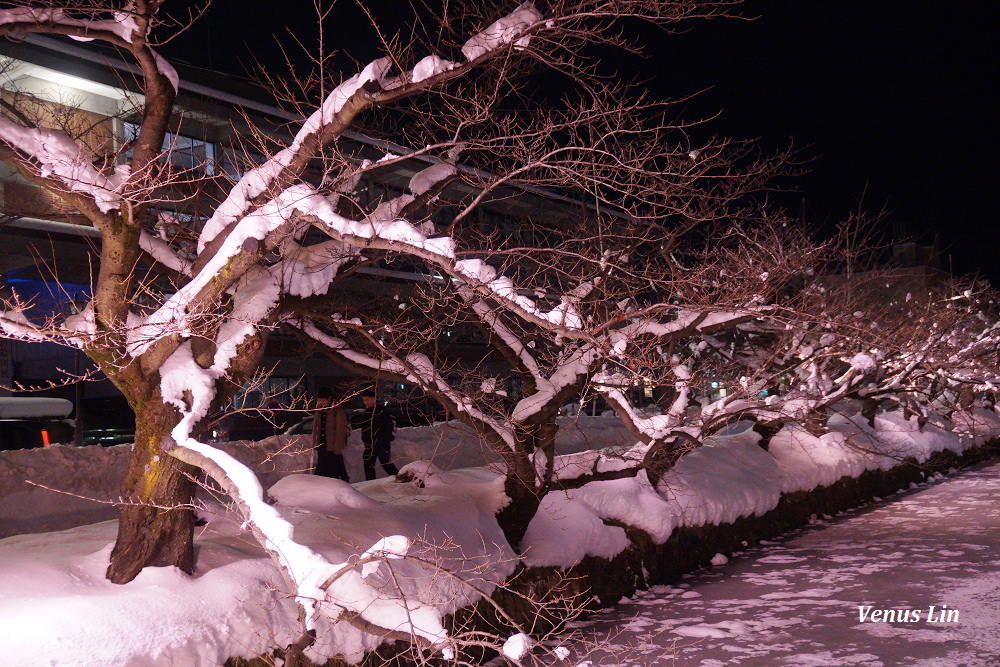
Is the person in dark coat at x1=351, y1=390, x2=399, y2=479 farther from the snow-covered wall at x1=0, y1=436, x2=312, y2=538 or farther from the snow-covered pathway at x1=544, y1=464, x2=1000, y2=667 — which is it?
the snow-covered pathway at x1=544, y1=464, x2=1000, y2=667

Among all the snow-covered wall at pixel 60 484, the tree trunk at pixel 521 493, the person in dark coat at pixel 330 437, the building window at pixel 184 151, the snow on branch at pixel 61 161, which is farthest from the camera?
the snow-covered wall at pixel 60 484

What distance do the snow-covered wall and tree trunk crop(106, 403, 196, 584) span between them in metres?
4.03

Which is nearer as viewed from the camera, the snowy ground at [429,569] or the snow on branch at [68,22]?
the snowy ground at [429,569]

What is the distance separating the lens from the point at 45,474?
12.3 meters

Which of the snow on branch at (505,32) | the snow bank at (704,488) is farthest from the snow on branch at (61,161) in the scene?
the snow bank at (704,488)

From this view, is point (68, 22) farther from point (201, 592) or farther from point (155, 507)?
point (201, 592)

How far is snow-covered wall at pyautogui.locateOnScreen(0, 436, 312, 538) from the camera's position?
11109mm

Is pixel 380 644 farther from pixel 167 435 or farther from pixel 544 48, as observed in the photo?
pixel 544 48

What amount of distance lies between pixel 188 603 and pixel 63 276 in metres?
20.6

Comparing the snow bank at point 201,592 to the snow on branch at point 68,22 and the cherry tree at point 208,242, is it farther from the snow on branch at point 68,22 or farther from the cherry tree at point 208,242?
the snow on branch at point 68,22

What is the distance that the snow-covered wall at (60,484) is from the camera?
36.4 feet

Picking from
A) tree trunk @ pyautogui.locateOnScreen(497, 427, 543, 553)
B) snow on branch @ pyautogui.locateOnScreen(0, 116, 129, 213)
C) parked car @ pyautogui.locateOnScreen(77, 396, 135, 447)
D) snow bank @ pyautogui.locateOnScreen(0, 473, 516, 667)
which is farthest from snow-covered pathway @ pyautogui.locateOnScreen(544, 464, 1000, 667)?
parked car @ pyautogui.locateOnScreen(77, 396, 135, 447)

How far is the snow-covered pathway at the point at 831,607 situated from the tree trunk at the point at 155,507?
360cm

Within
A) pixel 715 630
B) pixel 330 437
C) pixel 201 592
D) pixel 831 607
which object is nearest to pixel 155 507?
pixel 201 592
